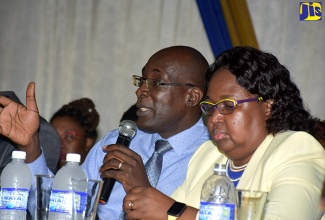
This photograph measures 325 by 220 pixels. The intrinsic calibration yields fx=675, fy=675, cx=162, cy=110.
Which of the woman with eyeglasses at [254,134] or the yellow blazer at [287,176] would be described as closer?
the yellow blazer at [287,176]

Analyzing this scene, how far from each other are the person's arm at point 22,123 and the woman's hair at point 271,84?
883 millimetres

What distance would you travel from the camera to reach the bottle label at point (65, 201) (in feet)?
7.34

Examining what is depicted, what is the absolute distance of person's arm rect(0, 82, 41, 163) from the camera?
3.02 m

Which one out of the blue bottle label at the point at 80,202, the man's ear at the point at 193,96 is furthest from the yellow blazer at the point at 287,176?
the man's ear at the point at 193,96

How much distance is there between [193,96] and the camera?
11.5 ft

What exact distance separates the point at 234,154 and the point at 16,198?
84 cm

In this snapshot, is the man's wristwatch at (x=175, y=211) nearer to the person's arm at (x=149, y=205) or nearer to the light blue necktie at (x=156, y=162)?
the person's arm at (x=149, y=205)

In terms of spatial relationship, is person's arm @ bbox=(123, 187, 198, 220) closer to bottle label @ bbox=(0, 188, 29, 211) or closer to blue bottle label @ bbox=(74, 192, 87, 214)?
blue bottle label @ bbox=(74, 192, 87, 214)

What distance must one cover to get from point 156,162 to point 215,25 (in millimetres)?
2406

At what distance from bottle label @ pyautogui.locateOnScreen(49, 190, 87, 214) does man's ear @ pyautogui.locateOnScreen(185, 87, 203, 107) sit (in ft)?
4.41

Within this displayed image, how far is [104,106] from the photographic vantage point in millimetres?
6156

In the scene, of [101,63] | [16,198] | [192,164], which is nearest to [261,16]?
[101,63]

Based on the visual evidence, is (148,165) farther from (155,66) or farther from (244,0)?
(244,0)

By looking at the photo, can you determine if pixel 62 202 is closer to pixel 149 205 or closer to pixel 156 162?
pixel 149 205
